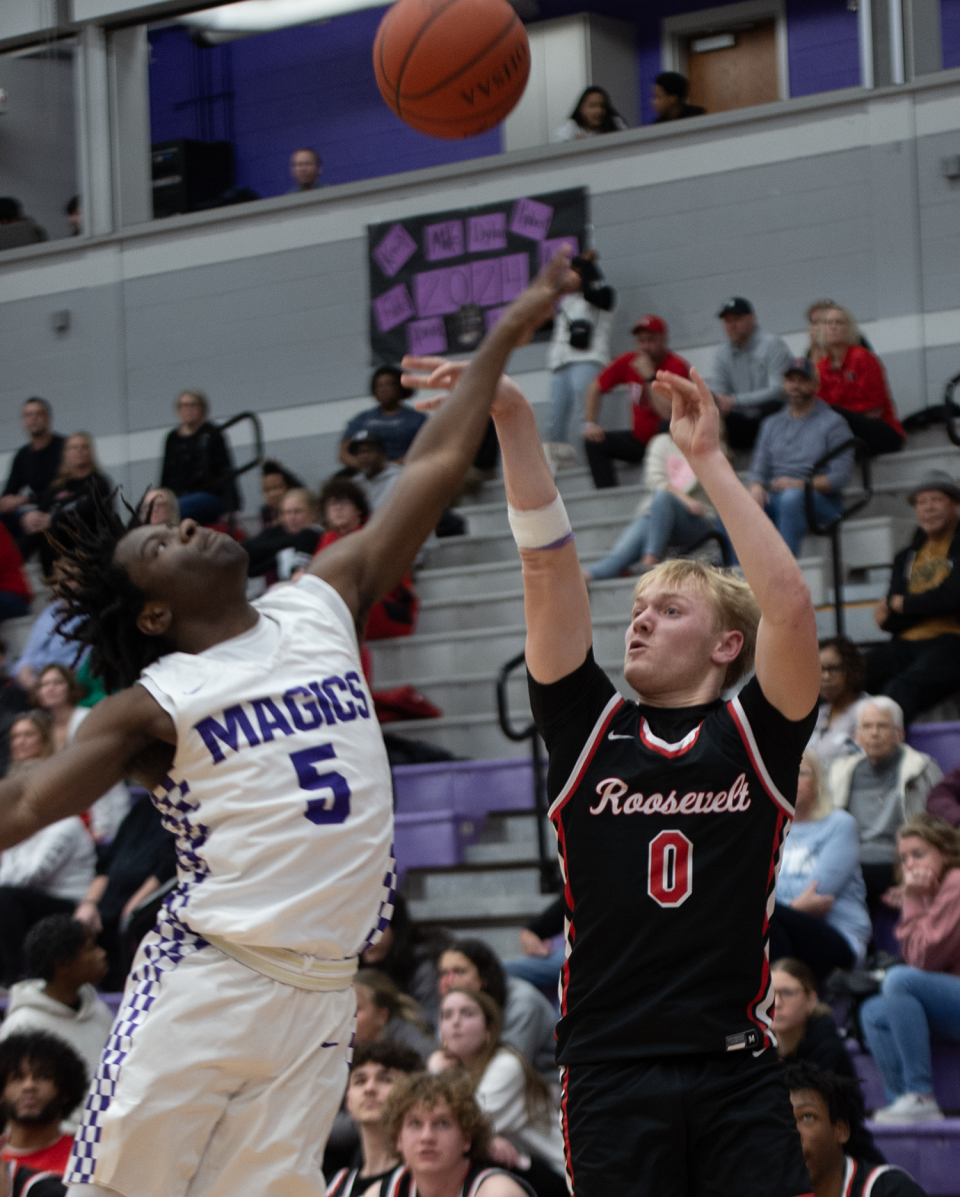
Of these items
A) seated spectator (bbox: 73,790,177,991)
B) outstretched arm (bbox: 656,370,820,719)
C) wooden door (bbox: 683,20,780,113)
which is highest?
wooden door (bbox: 683,20,780,113)

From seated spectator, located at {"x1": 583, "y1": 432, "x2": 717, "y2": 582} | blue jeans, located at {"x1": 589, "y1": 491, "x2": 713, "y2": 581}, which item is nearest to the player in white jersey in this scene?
seated spectator, located at {"x1": 583, "y1": 432, "x2": 717, "y2": 582}

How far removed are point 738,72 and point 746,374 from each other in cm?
436

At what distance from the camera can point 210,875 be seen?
3.17m

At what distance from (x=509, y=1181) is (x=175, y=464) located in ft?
25.2

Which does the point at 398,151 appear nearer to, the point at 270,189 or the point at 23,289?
the point at 270,189

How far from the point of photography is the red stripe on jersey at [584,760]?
3.06 metres

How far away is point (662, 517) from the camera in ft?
30.0

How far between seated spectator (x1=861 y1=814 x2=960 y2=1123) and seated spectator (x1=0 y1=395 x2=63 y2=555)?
8059 mm

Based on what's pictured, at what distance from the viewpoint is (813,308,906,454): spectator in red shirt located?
9.91 metres

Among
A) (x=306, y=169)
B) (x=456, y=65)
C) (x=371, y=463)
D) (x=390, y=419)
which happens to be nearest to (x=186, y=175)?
(x=306, y=169)

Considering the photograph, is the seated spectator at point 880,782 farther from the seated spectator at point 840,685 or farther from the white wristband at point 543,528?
the white wristband at point 543,528

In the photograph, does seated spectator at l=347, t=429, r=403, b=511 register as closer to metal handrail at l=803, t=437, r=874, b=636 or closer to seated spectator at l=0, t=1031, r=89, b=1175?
metal handrail at l=803, t=437, r=874, b=636

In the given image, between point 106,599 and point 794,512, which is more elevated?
point 794,512

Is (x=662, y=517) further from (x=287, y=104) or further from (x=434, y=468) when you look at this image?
(x=287, y=104)
